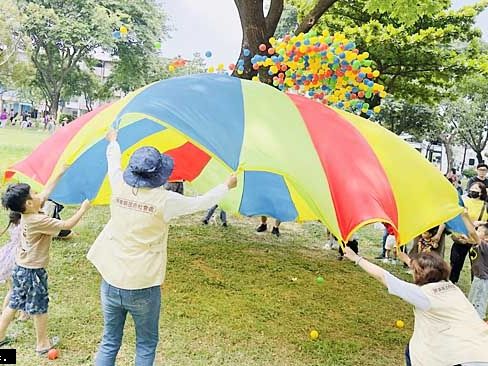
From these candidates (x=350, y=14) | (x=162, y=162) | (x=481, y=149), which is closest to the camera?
(x=162, y=162)

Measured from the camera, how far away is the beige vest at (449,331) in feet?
7.56

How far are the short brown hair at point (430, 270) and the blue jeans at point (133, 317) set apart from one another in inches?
52.8

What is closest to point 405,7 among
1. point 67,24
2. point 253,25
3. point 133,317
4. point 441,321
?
point 253,25

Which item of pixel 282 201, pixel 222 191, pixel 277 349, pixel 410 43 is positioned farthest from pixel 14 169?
pixel 410 43

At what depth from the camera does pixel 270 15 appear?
6.80m

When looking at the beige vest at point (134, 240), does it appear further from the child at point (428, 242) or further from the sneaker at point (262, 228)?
the sneaker at point (262, 228)

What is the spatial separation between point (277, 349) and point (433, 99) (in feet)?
33.8

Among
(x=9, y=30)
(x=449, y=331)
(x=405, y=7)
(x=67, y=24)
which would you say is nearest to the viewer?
(x=449, y=331)

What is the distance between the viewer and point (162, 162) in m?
2.42

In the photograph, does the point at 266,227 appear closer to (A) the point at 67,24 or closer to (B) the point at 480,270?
(B) the point at 480,270

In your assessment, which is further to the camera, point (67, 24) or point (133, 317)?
point (67, 24)

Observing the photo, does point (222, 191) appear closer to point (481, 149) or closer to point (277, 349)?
point (277, 349)

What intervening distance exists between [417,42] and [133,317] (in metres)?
9.82

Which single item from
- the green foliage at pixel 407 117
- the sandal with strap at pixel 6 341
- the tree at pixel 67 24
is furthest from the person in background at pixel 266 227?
the tree at pixel 67 24
